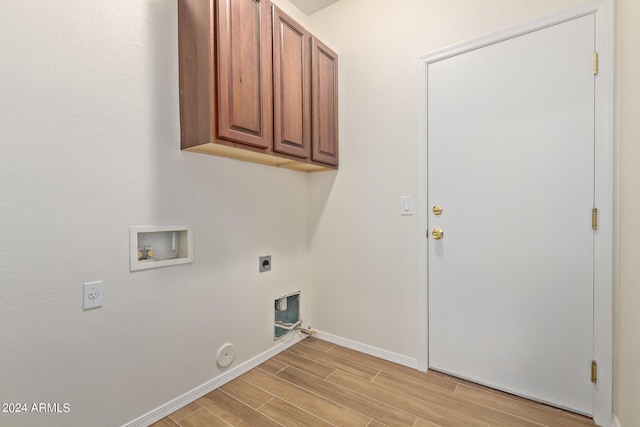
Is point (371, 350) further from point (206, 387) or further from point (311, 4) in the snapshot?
point (311, 4)

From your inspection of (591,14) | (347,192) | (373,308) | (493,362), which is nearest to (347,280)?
(373,308)

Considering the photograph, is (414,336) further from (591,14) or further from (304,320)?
(591,14)

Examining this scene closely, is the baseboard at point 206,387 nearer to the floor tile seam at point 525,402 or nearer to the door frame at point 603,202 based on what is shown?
the floor tile seam at point 525,402

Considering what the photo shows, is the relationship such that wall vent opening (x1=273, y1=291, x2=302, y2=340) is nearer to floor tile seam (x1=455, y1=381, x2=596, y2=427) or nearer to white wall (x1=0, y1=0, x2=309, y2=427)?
white wall (x1=0, y1=0, x2=309, y2=427)

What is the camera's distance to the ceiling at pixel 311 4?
2201 mm

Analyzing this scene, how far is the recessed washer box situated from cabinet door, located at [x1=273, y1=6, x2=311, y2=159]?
2.41 feet

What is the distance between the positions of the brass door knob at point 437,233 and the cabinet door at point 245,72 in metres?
1.18

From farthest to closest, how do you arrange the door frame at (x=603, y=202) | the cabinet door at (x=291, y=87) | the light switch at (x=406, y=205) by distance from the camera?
the light switch at (x=406, y=205), the cabinet door at (x=291, y=87), the door frame at (x=603, y=202)

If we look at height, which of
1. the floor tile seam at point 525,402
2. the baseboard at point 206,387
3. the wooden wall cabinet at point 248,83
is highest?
the wooden wall cabinet at point 248,83

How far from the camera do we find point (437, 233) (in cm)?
179

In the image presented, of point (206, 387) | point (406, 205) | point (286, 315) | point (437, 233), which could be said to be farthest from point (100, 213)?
point (437, 233)

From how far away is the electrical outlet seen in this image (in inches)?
47.1

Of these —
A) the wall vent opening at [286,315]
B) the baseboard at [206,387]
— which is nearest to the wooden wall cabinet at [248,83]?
the wall vent opening at [286,315]

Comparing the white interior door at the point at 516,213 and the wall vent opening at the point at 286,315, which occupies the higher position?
the white interior door at the point at 516,213
